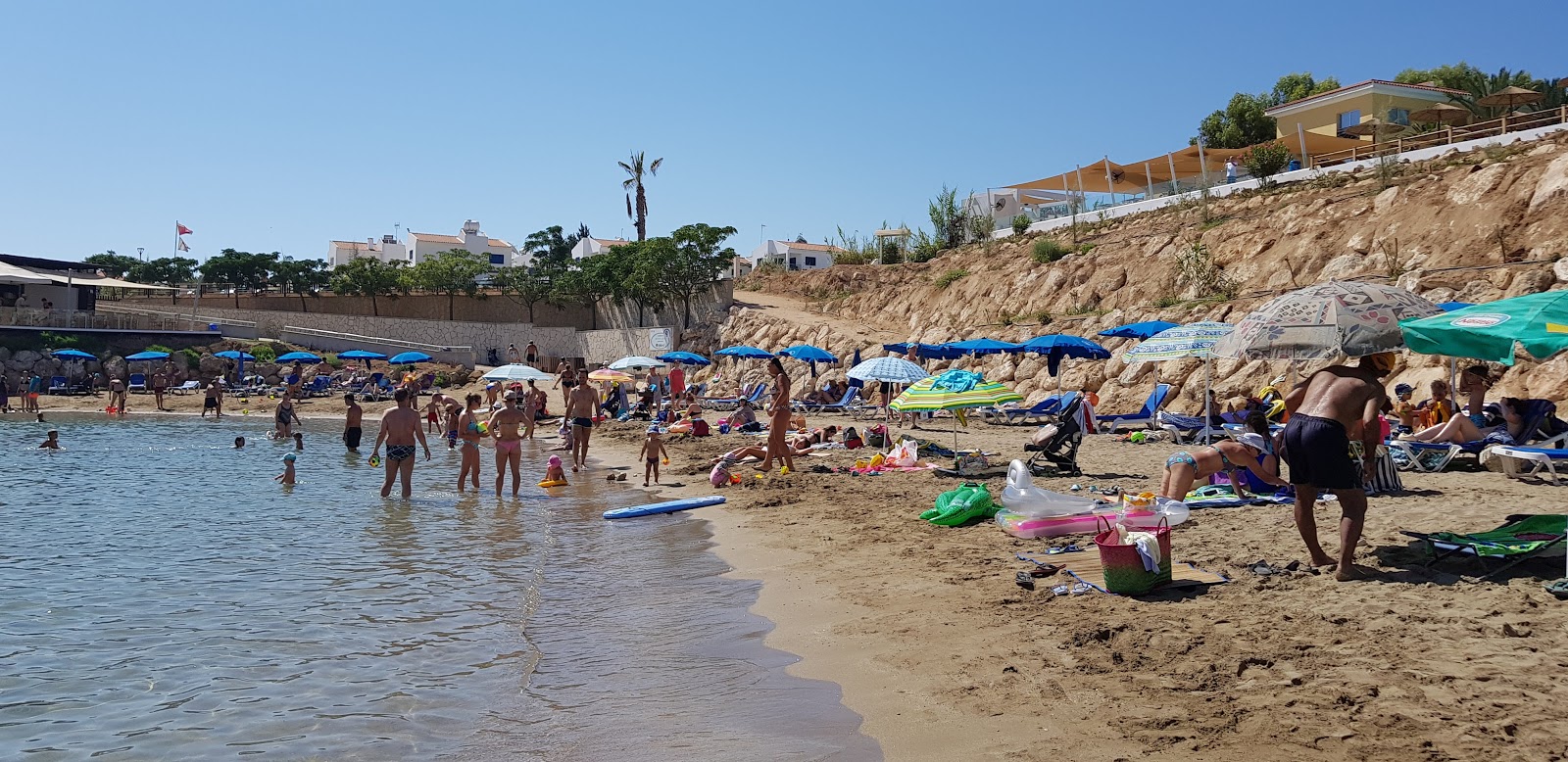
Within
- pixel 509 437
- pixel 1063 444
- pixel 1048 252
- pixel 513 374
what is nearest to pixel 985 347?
pixel 513 374

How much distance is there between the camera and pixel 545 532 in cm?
1005

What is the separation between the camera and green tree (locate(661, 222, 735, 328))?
3794 cm

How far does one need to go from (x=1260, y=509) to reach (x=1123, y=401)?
46.5 ft

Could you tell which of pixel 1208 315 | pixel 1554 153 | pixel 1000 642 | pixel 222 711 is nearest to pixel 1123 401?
pixel 1208 315

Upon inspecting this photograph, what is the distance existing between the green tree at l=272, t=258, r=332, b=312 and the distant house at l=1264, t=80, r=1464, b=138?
41.7 metres

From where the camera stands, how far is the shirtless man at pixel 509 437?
12.1 meters

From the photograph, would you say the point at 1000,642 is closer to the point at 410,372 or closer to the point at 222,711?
the point at 222,711

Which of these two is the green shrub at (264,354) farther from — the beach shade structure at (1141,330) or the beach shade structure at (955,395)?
the beach shade structure at (955,395)

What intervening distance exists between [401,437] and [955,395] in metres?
6.61

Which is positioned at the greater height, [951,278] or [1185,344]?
[951,278]

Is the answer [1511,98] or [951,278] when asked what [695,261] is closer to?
[951,278]

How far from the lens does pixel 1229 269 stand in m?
25.0

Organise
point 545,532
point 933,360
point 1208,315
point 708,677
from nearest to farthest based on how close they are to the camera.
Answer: point 708,677, point 545,532, point 1208,315, point 933,360

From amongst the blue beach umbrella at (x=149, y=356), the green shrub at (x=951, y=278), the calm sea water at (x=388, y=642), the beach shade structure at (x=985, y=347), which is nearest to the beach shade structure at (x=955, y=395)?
the calm sea water at (x=388, y=642)
